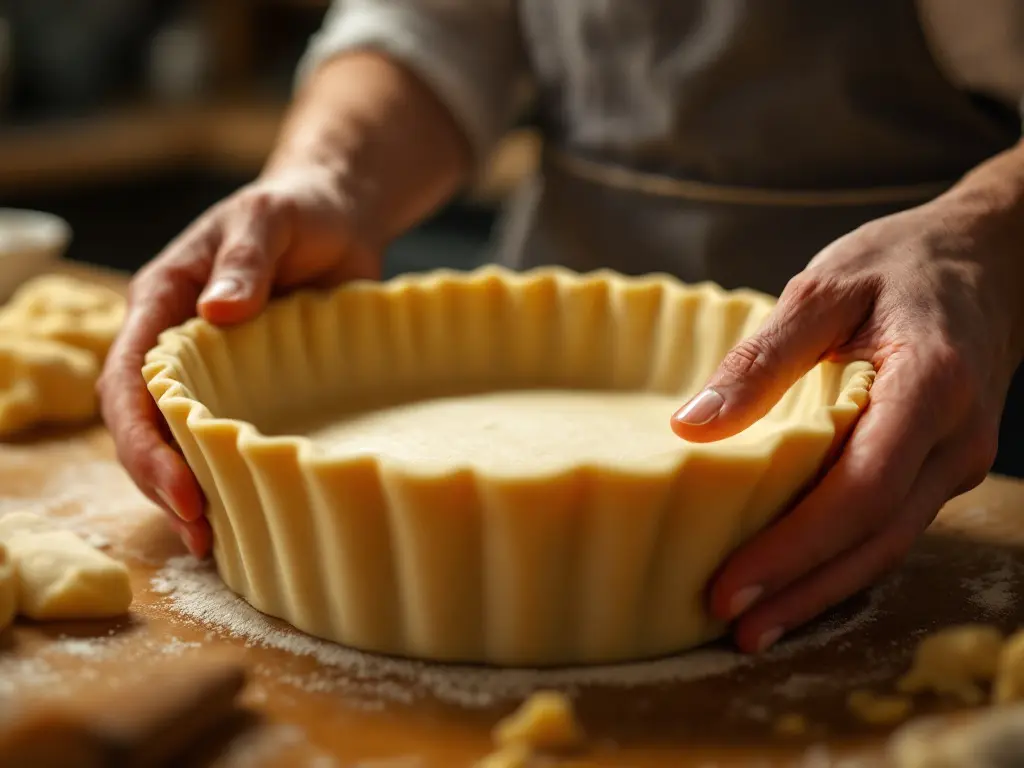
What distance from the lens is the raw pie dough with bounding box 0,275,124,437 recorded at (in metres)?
1.41

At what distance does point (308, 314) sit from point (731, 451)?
63 centimetres

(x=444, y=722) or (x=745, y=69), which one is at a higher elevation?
(x=745, y=69)

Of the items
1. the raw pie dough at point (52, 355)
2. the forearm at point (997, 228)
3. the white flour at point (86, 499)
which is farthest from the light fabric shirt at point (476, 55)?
the white flour at point (86, 499)

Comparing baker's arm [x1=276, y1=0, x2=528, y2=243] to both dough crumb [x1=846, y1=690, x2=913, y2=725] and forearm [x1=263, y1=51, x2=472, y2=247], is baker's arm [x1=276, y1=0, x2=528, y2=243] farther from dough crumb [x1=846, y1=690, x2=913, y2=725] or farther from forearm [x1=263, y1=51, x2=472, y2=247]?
dough crumb [x1=846, y1=690, x2=913, y2=725]

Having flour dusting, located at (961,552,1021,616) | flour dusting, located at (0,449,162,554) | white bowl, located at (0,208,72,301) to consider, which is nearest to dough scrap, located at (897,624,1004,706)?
flour dusting, located at (961,552,1021,616)

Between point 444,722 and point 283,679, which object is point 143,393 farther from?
point 444,722

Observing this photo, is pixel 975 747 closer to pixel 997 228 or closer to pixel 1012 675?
pixel 1012 675

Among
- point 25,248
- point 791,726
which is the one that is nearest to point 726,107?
point 791,726

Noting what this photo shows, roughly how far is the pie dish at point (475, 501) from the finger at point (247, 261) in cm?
3

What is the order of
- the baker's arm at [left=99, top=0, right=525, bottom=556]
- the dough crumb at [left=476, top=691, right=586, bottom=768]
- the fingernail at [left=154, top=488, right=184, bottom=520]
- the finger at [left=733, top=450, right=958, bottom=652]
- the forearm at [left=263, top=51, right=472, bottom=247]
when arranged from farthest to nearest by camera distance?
the forearm at [left=263, top=51, right=472, bottom=247], the baker's arm at [left=99, top=0, right=525, bottom=556], the fingernail at [left=154, top=488, right=184, bottom=520], the finger at [left=733, top=450, right=958, bottom=652], the dough crumb at [left=476, top=691, right=586, bottom=768]

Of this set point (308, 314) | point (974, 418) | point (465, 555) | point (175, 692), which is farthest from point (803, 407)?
point (175, 692)

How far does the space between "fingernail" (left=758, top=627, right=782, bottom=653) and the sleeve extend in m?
1.01

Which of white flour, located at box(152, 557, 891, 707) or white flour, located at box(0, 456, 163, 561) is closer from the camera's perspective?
white flour, located at box(152, 557, 891, 707)

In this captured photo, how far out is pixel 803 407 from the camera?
1160 mm
